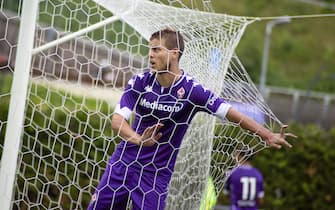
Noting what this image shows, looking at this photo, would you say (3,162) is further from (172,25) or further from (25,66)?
(172,25)

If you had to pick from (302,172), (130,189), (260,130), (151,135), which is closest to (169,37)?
(151,135)

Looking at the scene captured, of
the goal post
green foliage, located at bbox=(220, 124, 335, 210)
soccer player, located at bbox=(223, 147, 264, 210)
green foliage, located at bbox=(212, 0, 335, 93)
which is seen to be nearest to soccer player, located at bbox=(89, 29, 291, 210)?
the goal post

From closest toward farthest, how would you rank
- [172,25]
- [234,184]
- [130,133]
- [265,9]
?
[130,133]
[172,25]
[234,184]
[265,9]

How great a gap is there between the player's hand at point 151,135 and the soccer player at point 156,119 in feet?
0.09

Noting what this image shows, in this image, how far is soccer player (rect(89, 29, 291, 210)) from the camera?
4984mm

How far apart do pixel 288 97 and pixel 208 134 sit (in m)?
23.5

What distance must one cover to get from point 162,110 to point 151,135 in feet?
0.86

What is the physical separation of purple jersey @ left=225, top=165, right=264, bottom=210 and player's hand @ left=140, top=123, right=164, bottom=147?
3.64m

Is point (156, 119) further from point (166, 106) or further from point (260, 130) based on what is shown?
point (260, 130)

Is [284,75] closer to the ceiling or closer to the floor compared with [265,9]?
closer to the floor

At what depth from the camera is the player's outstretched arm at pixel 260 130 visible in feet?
16.0

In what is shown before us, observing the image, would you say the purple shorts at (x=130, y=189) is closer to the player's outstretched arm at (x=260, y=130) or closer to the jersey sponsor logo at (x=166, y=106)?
the jersey sponsor logo at (x=166, y=106)

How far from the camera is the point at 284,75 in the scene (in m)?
39.3

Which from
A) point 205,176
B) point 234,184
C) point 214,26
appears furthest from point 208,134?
point 234,184
